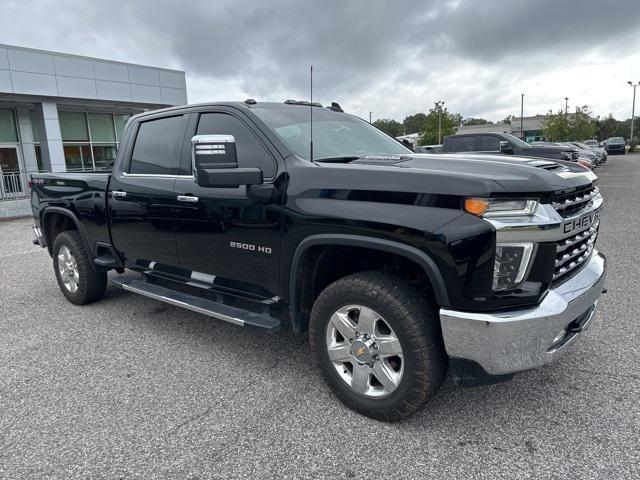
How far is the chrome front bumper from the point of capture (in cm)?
225

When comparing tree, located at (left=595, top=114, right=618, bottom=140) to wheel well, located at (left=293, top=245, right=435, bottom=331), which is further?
tree, located at (left=595, top=114, right=618, bottom=140)

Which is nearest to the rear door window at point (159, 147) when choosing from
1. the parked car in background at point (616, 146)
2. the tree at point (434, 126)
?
the tree at point (434, 126)

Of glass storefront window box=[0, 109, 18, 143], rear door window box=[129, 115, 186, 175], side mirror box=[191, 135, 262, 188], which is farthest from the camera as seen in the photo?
glass storefront window box=[0, 109, 18, 143]

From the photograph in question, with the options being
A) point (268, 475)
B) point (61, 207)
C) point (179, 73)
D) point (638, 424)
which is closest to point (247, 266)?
point (268, 475)

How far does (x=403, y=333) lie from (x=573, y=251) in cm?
114

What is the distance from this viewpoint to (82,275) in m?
4.79

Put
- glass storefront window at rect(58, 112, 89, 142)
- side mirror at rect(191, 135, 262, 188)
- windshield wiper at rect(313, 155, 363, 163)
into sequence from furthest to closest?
1. glass storefront window at rect(58, 112, 89, 142)
2. windshield wiper at rect(313, 155, 363, 163)
3. side mirror at rect(191, 135, 262, 188)

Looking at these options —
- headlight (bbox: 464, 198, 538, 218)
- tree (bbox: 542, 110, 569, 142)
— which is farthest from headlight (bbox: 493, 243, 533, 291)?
tree (bbox: 542, 110, 569, 142)

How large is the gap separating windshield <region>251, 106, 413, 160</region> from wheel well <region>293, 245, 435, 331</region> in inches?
26.7

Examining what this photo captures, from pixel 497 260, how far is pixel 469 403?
1125 millimetres

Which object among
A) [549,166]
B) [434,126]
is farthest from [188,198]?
[434,126]

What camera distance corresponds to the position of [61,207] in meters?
4.90

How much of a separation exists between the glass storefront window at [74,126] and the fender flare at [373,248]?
20539mm

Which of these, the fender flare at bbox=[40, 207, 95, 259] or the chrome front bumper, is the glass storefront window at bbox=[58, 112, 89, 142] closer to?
the fender flare at bbox=[40, 207, 95, 259]
